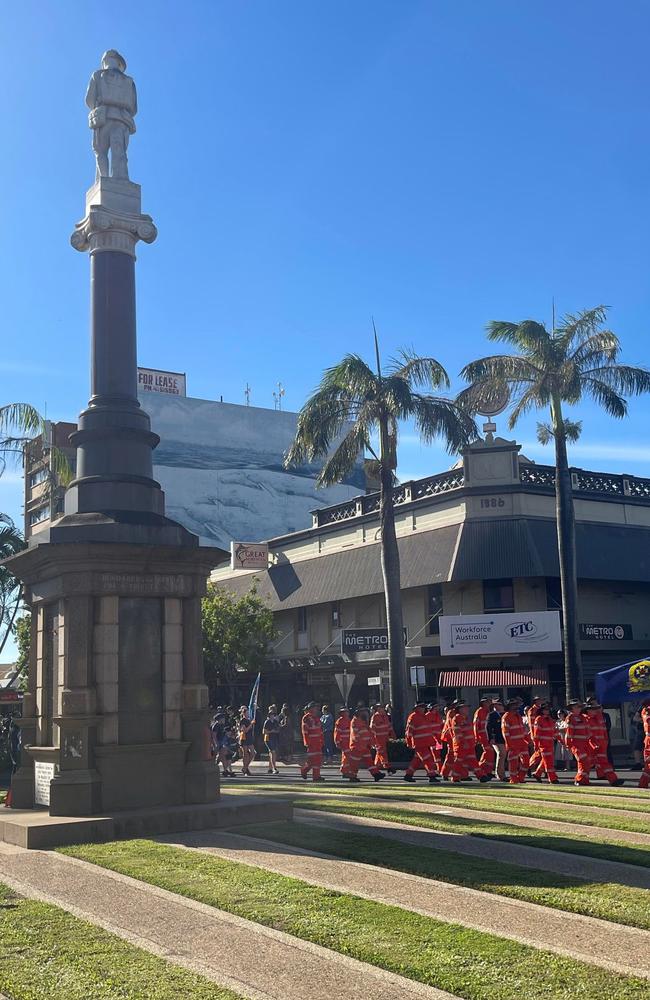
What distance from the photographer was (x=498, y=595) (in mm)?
35688

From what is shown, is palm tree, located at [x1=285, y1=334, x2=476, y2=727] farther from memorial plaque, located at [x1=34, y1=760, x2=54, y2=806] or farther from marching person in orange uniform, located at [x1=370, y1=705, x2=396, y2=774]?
memorial plaque, located at [x1=34, y1=760, x2=54, y2=806]

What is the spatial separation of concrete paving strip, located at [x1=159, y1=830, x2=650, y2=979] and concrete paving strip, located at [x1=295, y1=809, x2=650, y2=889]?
124 centimetres

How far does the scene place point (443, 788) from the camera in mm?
18406

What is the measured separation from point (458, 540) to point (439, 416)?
7.06 meters

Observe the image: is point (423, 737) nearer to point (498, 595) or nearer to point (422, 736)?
point (422, 736)

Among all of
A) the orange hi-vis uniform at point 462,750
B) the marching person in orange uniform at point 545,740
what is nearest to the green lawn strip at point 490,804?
the orange hi-vis uniform at point 462,750

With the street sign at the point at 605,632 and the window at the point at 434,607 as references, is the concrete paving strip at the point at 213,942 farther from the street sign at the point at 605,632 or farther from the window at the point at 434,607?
the window at the point at 434,607

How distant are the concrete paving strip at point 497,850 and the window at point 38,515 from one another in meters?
68.0

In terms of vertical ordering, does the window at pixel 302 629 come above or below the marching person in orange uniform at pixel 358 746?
above

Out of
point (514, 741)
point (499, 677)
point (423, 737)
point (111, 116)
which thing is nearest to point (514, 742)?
point (514, 741)

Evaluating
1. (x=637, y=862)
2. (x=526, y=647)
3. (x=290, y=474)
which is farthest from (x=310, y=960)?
(x=290, y=474)

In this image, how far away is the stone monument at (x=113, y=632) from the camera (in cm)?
1243

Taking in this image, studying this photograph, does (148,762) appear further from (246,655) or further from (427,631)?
(246,655)

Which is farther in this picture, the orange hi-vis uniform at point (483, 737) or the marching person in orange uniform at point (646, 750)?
the orange hi-vis uniform at point (483, 737)
